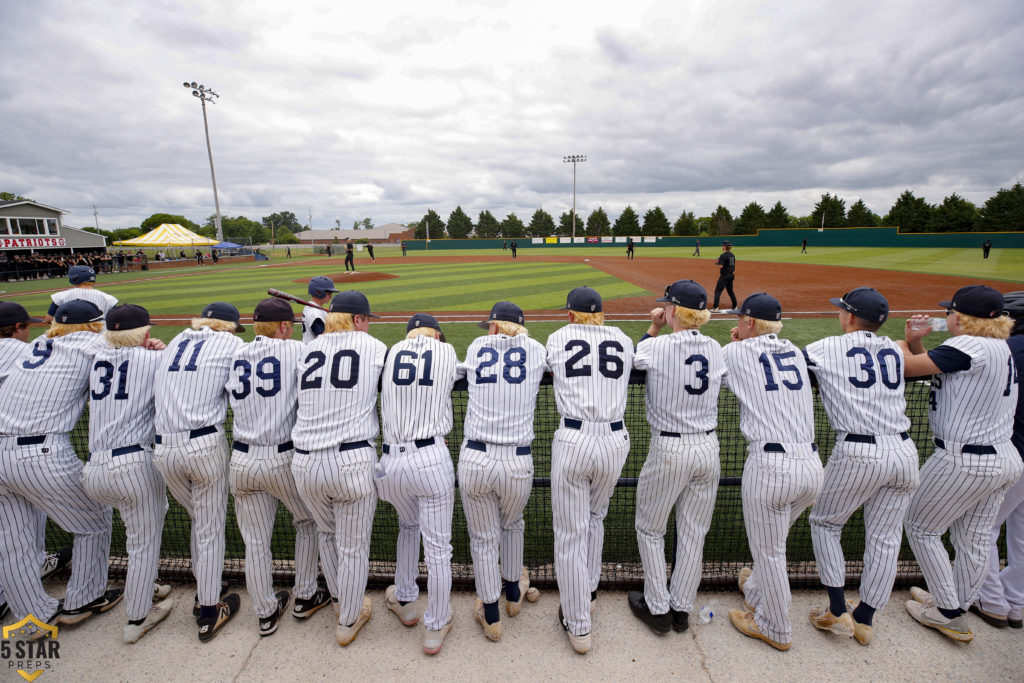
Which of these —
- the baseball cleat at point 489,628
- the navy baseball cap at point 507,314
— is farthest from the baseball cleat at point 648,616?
the navy baseball cap at point 507,314

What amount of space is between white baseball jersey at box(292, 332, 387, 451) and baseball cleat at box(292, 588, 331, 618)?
1.15 m

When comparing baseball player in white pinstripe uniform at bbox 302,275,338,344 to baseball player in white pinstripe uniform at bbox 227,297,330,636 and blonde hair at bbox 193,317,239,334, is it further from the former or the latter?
baseball player in white pinstripe uniform at bbox 227,297,330,636

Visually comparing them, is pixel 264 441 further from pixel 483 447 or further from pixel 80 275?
pixel 80 275

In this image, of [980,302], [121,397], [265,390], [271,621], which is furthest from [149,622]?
[980,302]

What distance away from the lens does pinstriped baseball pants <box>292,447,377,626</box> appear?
8.87 ft

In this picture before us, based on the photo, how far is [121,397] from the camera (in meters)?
2.90

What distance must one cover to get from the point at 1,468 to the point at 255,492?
54.5 inches

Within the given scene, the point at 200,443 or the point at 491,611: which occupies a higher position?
the point at 200,443

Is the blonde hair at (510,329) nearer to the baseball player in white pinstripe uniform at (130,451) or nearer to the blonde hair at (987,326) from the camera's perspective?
the baseball player in white pinstripe uniform at (130,451)

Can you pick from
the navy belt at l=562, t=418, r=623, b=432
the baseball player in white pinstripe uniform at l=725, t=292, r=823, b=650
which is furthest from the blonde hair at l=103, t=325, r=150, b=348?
the baseball player in white pinstripe uniform at l=725, t=292, r=823, b=650

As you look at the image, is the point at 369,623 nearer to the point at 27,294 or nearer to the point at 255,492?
the point at 255,492

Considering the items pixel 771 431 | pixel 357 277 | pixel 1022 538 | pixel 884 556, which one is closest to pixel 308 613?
pixel 771 431

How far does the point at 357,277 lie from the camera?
23.4 meters

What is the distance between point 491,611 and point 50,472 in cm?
271
